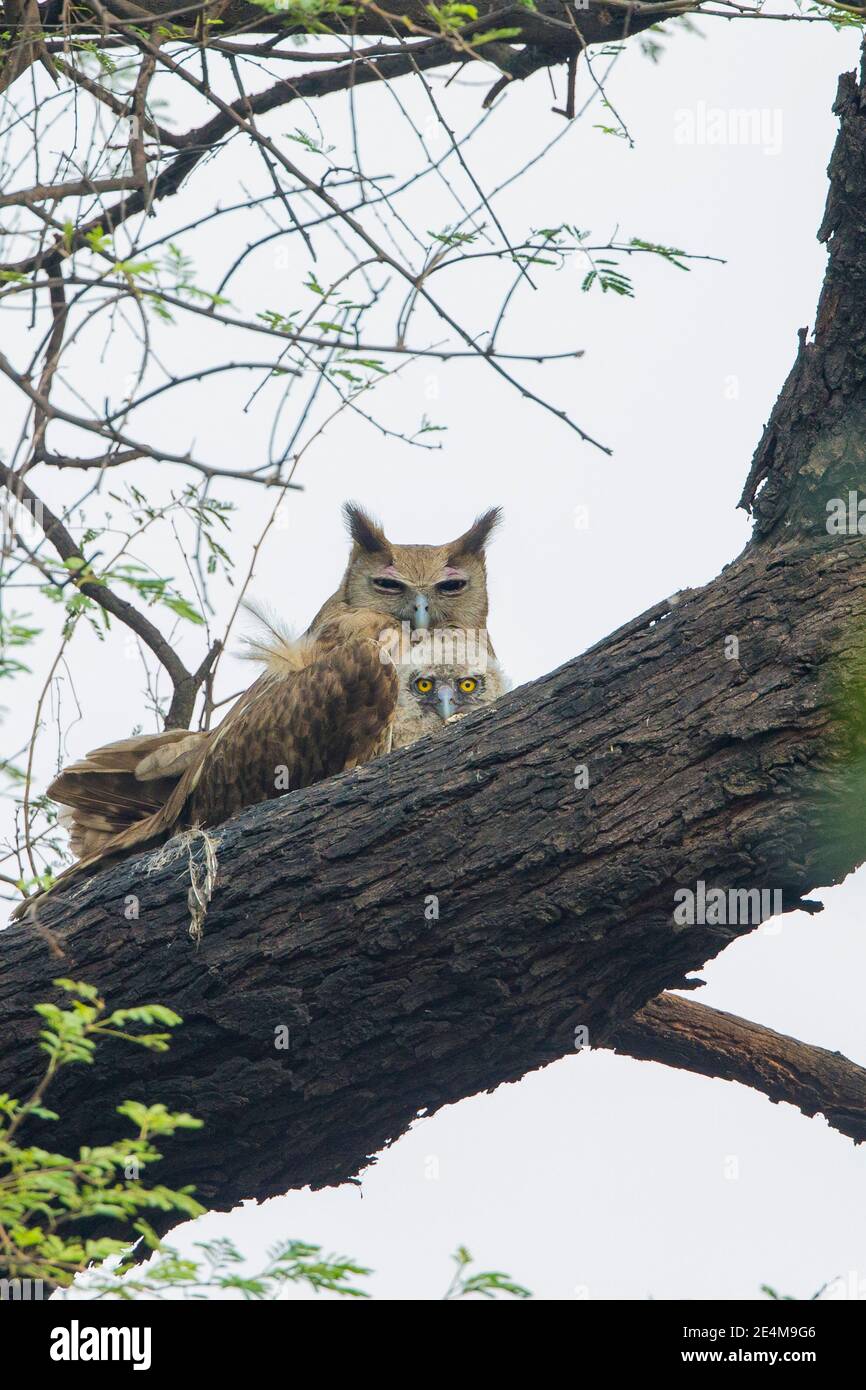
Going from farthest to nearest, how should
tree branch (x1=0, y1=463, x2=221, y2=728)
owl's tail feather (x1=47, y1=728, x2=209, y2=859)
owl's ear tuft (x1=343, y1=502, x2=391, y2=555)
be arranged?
owl's ear tuft (x1=343, y1=502, x2=391, y2=555), owl's tail feather (x1=47, y1=728, x2=209, y2=859), tree branch (x1=0, y1=463, x2=221, y2=728)

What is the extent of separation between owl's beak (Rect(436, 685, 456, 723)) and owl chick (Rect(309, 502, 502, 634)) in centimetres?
42

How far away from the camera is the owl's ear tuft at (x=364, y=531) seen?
22.6ft

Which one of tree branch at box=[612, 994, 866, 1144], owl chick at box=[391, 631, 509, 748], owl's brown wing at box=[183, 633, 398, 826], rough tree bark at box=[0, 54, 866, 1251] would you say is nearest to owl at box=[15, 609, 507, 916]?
owl's brown wing at box=[183, 633, 398, 826]

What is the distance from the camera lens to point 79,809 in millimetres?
5641

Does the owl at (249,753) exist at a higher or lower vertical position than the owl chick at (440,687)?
lower

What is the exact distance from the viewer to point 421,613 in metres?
6.45

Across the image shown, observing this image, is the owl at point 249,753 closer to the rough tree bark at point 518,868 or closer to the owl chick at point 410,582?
the owl chick at point 410,582

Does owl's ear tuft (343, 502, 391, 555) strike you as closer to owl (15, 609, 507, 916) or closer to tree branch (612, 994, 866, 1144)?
owl (15, 609, 507, 916)

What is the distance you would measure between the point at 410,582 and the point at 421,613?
0.74 feet

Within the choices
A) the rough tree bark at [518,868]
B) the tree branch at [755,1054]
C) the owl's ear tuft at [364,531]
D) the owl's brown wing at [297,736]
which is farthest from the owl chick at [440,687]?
the rough tree bark at [518,868]

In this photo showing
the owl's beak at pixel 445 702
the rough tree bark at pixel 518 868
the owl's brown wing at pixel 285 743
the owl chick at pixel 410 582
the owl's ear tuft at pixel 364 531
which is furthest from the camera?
the owl's ear tuft at pixel 364 531

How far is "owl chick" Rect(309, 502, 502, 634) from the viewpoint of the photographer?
6.58 metres

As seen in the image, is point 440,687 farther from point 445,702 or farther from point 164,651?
point 164,651
